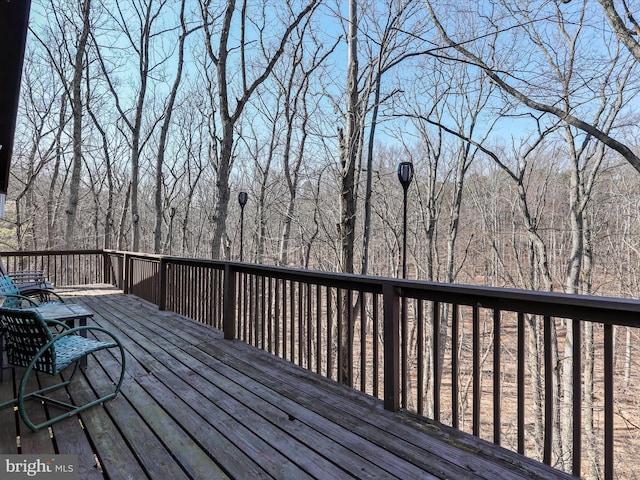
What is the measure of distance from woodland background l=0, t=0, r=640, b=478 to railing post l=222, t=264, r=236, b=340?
2.88m

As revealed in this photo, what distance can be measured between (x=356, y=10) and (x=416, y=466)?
301 inches

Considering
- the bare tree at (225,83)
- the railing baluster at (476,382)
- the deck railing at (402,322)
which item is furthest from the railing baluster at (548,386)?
the bare tree at (225,83)

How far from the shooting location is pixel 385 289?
8.02 feet

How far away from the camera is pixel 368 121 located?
8320 mm

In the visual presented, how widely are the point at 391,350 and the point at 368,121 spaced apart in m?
6.88

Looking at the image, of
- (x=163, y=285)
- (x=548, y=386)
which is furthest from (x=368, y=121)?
(x=548, y=386)

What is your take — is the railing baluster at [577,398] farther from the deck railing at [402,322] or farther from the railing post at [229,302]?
the railing post at [229,302]

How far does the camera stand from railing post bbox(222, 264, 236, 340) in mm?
4039

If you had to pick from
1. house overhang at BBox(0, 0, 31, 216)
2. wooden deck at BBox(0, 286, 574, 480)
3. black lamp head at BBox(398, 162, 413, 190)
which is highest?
house overhang at BBox(0, 0, 31, 216)

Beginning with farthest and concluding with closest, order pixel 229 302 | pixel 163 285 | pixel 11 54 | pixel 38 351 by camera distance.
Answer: pixel 163 285 → pixel 229 302 → pixel 11 54 → pixel 38 351

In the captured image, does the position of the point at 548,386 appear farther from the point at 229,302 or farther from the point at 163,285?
the point at 163,285

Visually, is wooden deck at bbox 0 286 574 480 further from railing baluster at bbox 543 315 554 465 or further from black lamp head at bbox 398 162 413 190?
black lamp head at bbox 398 162 413 190

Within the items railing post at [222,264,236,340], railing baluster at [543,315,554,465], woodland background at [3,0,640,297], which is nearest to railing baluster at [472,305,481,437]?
railing baluster at [543,315,554,465]

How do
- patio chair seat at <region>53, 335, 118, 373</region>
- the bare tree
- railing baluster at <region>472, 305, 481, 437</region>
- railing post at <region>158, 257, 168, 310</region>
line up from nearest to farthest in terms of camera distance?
railing baluster at <region>472, 305, 481, 437</region>, patio chair seat at <region>53, 335, 118, 373</region>, railing post at <region>158, 257, 168, 310</region>, the bare tree
